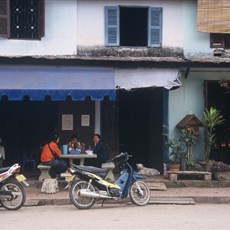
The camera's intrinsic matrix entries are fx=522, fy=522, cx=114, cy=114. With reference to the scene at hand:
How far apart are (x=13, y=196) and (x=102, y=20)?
6377 mm

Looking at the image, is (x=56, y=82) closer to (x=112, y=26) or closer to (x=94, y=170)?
(x=112, y=26)

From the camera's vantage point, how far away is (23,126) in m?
17.2

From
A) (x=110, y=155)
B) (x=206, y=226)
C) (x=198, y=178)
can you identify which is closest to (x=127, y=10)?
(x=110, y=155)

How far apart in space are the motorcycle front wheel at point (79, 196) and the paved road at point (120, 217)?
143 mm

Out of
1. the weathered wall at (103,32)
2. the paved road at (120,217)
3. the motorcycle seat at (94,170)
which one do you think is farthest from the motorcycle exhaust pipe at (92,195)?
the weathered wall at (103,32)

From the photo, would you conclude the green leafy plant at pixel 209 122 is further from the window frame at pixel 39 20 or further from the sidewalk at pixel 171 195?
the window frame at pixel 39 20

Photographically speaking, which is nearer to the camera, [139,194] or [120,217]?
[120,217]

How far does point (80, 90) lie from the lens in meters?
13.7

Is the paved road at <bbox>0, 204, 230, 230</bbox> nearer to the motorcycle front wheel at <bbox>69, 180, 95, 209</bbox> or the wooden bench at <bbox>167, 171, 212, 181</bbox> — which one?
the motorcycle front wheel at <bbox>69, 180, 95, 209</bbox>

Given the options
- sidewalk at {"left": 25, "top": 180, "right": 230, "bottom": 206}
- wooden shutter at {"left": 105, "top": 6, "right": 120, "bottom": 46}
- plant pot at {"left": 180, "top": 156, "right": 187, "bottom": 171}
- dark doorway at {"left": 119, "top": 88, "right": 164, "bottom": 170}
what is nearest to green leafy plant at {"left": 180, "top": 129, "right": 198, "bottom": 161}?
plant pot at {"left": 180, "top": 156, "right": 187, "bottom": 171}

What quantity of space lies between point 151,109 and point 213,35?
336cm

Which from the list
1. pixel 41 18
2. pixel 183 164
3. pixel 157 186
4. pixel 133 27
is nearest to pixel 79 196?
pixel 157 186

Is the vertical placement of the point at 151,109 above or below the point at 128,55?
below

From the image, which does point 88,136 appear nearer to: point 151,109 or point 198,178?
point 151,109
